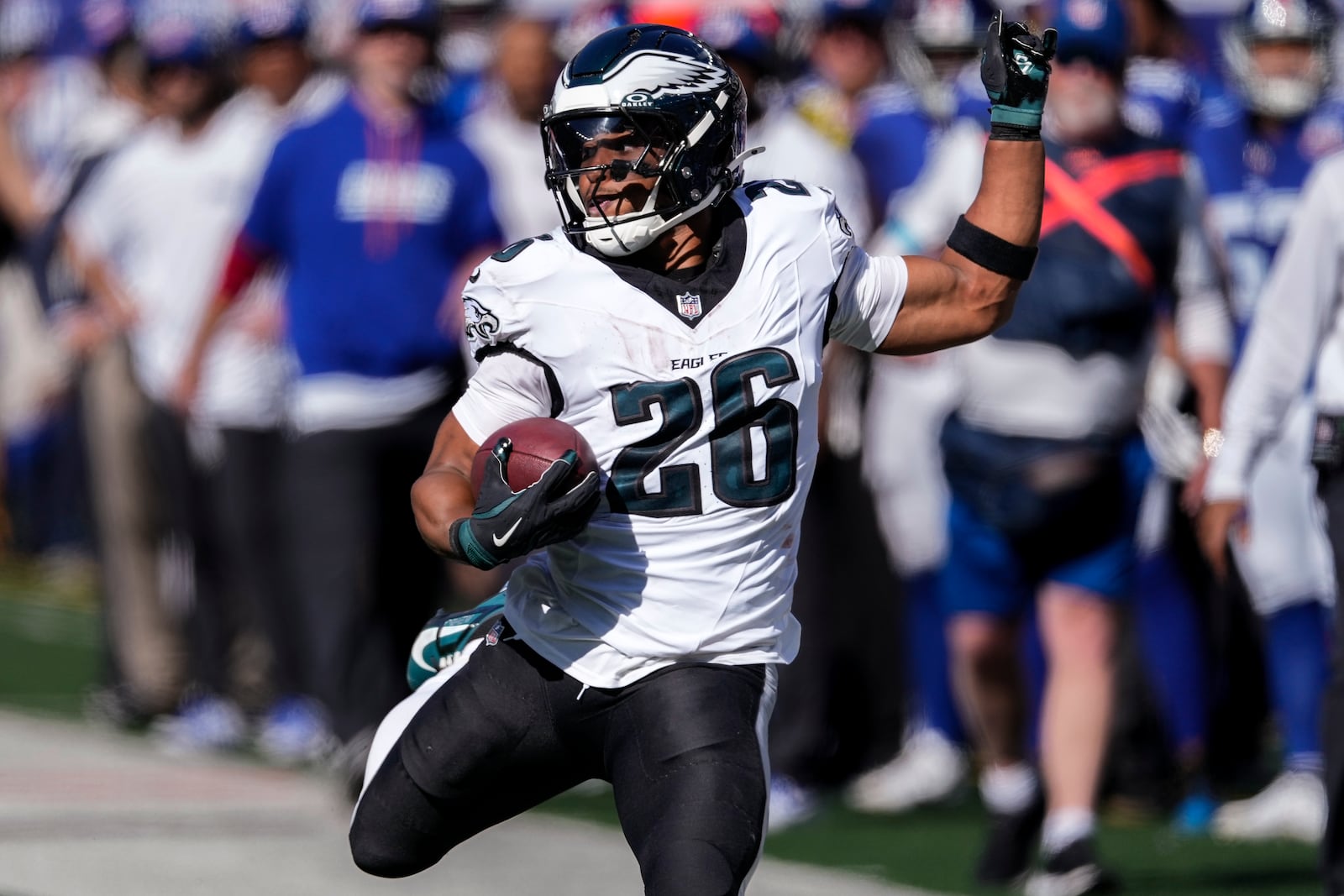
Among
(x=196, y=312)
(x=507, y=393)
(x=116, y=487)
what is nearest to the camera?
(x=507, y=393)

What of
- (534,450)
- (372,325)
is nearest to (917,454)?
(372,325)

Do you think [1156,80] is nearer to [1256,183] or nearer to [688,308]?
[1256,183]

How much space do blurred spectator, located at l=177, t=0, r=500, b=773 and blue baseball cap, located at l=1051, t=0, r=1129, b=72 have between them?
2.10 meters

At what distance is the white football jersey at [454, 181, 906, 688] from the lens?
4.13 meters

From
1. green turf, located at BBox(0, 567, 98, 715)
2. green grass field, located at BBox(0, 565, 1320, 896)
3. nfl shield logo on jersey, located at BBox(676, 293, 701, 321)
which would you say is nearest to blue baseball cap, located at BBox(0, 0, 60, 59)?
green turf, located at BBox(0, 567, 98, 715)

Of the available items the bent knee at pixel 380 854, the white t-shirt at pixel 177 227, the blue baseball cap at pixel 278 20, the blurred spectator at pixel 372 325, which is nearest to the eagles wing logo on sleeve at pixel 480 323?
the bent knee at pixel 380 854

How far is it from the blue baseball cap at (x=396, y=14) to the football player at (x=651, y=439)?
3.40 metres

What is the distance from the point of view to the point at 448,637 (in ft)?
15.0

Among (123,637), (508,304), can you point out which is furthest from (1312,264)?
(123,637)

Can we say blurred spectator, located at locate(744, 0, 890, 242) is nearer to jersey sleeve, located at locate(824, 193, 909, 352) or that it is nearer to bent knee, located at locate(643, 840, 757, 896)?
jersey sleeve, located at locate(824, 193, 909, 352)

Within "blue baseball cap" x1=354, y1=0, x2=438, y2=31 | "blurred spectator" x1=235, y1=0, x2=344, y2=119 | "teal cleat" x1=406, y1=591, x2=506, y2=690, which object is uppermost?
"teal cleat" x1=406, y1=591, x2=506, y2=690

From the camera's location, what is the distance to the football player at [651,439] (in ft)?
13.5

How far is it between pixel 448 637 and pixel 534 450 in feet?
2.38

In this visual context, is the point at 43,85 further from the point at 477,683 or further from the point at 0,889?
the point at 477,683
